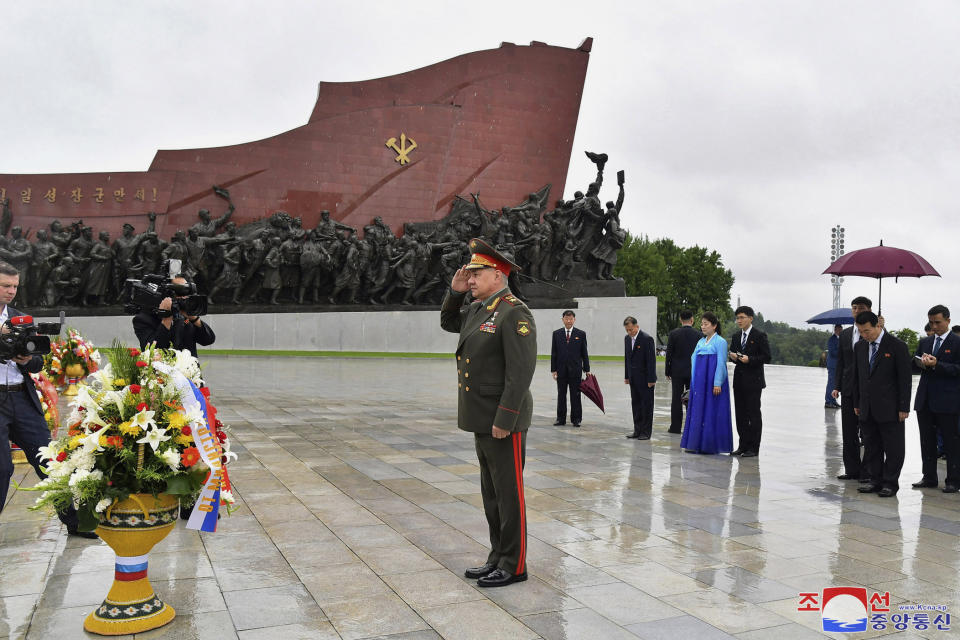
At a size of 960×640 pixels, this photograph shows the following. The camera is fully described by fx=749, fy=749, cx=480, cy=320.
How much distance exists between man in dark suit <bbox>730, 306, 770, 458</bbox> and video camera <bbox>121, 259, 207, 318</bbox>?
494 centimetres

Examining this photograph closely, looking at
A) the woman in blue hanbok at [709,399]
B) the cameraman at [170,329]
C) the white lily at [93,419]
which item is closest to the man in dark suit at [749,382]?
the woman in blue hanbok at [709,399]

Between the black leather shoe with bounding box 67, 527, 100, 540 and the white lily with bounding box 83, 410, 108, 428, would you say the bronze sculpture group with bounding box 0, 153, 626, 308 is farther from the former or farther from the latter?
the white lily with bounding box 83, 410, 108, 428

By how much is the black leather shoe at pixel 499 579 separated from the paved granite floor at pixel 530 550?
38 mm

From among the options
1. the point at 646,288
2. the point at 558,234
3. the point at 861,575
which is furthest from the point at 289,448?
the point at 646,288

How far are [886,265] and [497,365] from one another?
548cm

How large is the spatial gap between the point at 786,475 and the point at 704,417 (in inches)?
44.9

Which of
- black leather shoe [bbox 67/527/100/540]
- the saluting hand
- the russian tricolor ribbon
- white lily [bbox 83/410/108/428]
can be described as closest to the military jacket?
the saluting hand

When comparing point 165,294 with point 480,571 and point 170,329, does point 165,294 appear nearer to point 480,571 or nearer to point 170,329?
point 170,329

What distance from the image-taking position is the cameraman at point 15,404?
3545 millimetres

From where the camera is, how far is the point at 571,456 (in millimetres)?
6965

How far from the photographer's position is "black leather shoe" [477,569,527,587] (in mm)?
3418

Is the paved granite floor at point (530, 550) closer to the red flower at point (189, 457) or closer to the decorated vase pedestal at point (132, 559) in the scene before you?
the decorated vase pedestal at point (132, 559)

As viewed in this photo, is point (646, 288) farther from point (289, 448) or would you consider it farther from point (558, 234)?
point (289, 448)

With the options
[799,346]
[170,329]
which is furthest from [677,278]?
[170,329]
